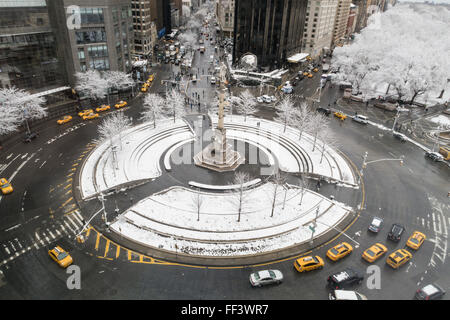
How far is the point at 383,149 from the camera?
212 feet

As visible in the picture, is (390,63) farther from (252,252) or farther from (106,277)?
(106,277)

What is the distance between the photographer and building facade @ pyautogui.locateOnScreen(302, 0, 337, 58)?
467 ft

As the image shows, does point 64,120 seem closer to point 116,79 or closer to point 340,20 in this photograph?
point 116,79

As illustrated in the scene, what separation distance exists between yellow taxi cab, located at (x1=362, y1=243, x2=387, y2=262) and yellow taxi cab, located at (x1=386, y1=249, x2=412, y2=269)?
106 cm

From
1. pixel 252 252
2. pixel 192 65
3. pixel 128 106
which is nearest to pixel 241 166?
pixel 252 252

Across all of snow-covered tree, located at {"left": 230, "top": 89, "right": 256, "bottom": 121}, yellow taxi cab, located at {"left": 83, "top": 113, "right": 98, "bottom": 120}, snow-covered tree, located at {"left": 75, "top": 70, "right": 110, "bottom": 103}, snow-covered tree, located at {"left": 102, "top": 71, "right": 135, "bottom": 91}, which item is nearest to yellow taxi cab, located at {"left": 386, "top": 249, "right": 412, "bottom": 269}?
snow-covered tree, located at {"left": 230, "top": 89, "right": 256, "bottom": 121}

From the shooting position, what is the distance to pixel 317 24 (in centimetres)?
14412

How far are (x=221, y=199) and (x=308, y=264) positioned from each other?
58.0ft

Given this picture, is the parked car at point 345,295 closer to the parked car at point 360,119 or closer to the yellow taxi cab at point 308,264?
the yellow taxi cab at point 308,264

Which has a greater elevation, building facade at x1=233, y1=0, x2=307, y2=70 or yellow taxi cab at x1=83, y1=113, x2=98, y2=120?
building facade at x1=233, y1=0, x2=307, y2=70

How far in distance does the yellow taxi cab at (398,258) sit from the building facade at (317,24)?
131 meters

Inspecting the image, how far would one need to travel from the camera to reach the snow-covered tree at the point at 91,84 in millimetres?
79756

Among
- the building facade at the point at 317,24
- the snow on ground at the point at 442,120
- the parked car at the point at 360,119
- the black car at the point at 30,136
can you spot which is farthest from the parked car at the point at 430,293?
the building facade at the point at 317,24

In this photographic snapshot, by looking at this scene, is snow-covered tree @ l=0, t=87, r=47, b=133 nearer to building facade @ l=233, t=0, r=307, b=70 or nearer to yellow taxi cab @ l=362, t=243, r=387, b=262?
yellow taxi cab @ l=362, t=243, r=387, b=262
